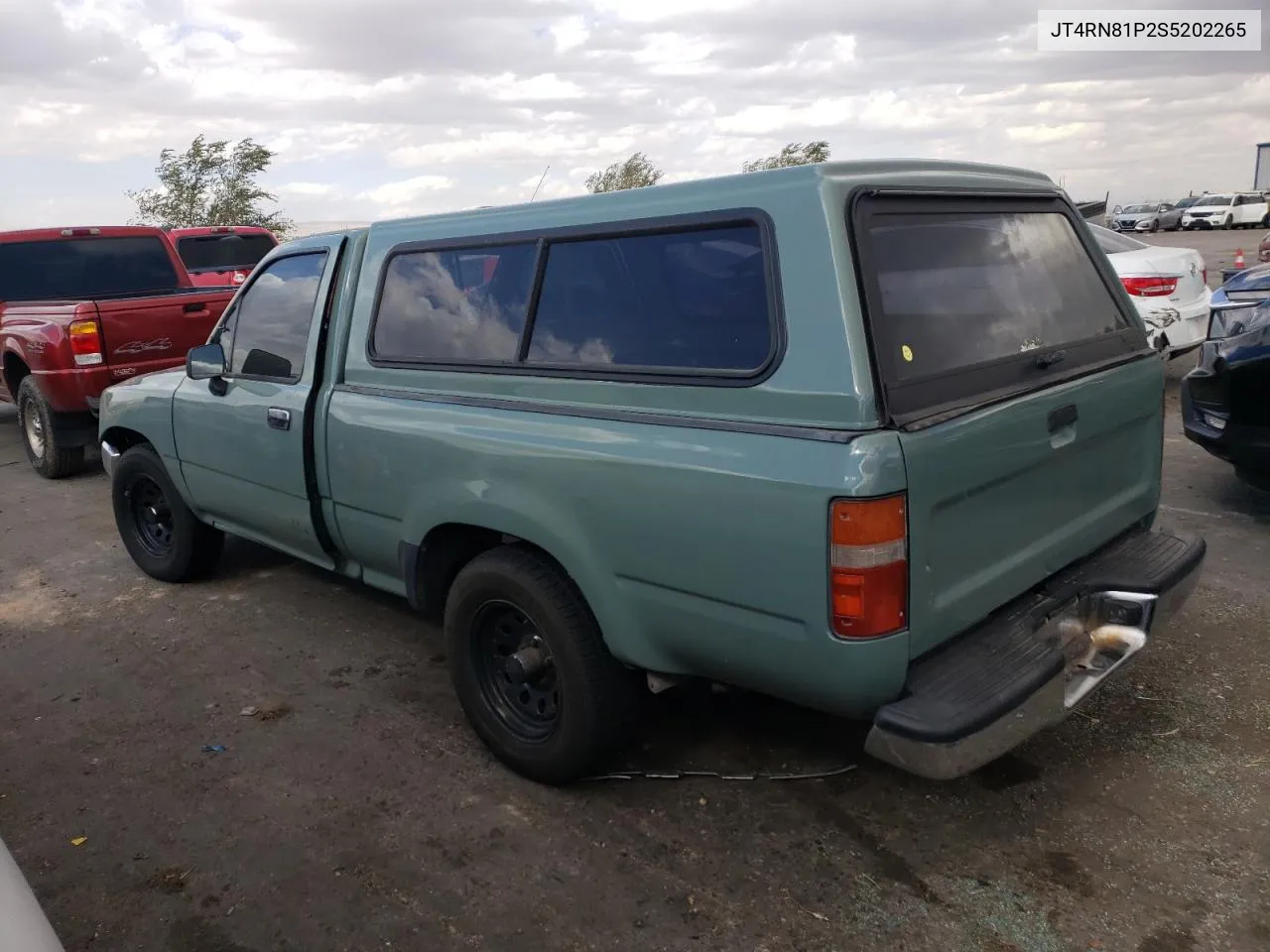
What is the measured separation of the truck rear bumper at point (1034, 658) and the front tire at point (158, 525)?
3.91 m

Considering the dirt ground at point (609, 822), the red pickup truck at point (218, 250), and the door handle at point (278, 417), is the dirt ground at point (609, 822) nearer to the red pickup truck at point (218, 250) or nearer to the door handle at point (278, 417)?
the door handle at point (278, 417)

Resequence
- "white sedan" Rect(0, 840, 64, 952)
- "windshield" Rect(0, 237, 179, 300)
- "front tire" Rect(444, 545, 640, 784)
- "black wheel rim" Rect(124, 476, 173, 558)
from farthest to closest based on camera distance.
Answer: "windshield" Rect(0, 237, 179, 300) → "black wheel rim" Rect(124, 476, 173, 558) → "front tire" Rect(444, 545, 640, 784) → "white sedan" Rect(0, 840, 64, 952)

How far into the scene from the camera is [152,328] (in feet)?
24.1

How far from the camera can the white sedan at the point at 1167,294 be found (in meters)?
8.35

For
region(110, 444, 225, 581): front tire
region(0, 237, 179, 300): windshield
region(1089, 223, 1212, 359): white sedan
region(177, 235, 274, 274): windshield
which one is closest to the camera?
region(110, 444, 225, 581): front tire

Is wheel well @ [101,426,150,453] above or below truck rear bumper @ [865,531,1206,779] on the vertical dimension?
above

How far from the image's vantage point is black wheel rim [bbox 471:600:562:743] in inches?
125

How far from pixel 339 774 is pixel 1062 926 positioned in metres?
2.28

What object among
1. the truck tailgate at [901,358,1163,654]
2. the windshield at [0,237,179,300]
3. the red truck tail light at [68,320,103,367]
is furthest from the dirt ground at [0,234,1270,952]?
the windshield at [0,237,179,300]

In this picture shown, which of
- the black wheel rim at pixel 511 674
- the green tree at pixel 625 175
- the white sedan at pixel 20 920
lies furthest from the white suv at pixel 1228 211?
the white sedan at pixel 20 920

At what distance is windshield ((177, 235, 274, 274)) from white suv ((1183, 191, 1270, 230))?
4374cm

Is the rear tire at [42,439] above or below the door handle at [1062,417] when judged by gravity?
below

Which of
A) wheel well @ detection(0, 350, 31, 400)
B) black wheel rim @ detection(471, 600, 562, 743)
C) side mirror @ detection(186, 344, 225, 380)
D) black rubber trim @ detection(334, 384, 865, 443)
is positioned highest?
side mirror @ detection(186, 344, 225, 380)

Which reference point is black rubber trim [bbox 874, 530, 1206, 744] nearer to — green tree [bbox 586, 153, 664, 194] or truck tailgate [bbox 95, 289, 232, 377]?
truck tailgate [bbox 95, 289, 232, 377]
